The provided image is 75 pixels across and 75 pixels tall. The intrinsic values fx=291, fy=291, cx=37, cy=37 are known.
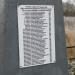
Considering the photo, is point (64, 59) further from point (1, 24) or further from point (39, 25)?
point (1, 24)

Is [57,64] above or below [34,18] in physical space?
below

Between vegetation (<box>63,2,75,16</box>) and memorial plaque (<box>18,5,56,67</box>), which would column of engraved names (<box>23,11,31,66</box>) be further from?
vegetation (<box>63,2,75,16</box>)

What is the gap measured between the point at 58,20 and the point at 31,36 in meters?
0.36

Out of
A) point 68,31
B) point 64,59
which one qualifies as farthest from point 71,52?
point 64,59

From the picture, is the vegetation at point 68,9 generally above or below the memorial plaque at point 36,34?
above

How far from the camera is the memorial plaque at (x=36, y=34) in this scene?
8.38 feet

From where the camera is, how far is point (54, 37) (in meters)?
2.77

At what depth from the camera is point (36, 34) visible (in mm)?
2633

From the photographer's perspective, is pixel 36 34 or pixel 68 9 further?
pixel 68 9

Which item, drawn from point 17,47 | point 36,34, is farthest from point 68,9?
point 17,47

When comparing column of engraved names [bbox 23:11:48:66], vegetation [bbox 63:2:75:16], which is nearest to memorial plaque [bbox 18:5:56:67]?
column of engraved names [bbox 23:11:48:66]

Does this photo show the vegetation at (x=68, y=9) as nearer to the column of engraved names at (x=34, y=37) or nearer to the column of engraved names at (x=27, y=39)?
the column of engraved names at (x=34, y=37)

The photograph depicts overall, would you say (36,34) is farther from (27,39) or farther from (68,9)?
(68,9)

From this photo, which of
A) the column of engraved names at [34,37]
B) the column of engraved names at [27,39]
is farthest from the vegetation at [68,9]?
the column of engraved names at [27,39]
